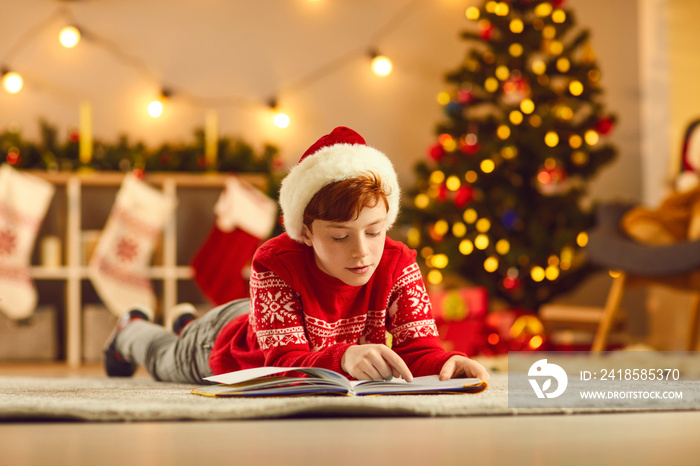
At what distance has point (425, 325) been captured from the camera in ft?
3.84

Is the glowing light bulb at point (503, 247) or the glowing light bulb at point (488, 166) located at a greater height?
the glowing light bulb at point (488, 166)

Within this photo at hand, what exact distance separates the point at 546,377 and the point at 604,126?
7.73 feet

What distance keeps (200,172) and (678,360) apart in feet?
7.34

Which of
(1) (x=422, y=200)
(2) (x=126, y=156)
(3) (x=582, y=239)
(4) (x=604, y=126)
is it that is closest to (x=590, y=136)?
(4) (x=604, y=126)

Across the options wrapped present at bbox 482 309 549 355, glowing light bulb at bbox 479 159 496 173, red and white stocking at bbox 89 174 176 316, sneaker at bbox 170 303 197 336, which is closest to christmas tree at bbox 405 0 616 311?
glowing light bulb at bbox 479 159 496 173

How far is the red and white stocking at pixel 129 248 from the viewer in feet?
10.6

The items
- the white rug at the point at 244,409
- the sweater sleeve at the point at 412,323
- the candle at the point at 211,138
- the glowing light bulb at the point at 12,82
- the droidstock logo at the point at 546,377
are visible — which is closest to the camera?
the white rug at the point at 244,409

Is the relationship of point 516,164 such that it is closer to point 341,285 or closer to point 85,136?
point 85,136

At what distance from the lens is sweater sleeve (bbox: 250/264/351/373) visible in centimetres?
107

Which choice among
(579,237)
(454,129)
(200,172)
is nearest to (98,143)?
(200,172)

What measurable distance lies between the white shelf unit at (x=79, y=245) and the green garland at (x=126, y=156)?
0.05 m

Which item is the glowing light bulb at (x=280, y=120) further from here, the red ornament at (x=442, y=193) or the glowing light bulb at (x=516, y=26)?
the glowing light bulb at (x=516, y=26)

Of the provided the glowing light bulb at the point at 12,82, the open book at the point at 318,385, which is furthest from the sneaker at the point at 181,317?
the glowing light bulb at the point at 12,82

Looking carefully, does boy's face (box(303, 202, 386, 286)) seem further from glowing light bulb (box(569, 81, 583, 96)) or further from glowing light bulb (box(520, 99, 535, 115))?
glowing light bulb (box(569, 81, 583, 96))
